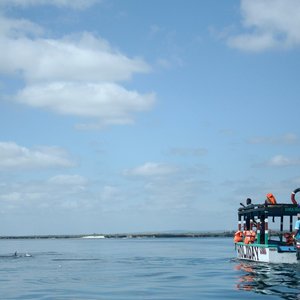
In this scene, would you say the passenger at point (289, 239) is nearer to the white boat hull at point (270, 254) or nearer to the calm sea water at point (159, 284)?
the white boat hull at point (270, 254)

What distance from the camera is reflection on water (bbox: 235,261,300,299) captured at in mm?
27277

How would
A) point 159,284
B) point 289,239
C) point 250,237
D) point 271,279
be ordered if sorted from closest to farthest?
point 159,284
point 271,279
point 289,239
point 250,237

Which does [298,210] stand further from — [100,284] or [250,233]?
[100,284]

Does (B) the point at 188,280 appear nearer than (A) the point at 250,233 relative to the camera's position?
Yes

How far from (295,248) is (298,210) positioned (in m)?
4.22

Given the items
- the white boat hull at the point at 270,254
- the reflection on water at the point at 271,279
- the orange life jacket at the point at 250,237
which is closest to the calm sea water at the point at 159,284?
the reflection on water at the point at 271,279

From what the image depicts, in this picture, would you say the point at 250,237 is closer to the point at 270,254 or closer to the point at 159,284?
the point at 270,254

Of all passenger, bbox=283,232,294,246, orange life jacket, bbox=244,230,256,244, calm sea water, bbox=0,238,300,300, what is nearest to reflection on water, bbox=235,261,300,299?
calm sea water, bbox=0,238,300,300

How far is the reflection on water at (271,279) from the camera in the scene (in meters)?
27.3

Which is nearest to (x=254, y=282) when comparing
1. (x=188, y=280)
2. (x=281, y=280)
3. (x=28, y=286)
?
(x=281, y=280)

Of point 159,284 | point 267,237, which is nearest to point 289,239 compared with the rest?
point 267,237

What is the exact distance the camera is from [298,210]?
43.1 metres

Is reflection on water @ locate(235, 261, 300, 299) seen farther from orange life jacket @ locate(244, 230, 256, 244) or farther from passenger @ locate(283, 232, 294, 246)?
orange life jacket @ locate(244, 230, 256, 244)

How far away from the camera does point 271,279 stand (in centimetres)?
3222
